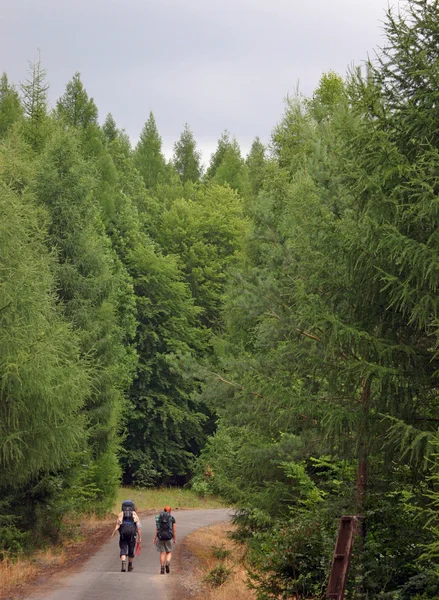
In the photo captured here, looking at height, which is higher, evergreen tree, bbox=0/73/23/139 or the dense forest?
evergreen tree, bbox=0/73/23/139

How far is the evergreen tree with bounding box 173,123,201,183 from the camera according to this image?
7912cm

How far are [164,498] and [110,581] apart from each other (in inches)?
1086

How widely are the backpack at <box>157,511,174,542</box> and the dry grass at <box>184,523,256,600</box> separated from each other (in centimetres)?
107

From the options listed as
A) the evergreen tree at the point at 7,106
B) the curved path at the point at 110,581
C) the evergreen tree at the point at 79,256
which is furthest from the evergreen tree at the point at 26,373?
the evergreen tree at the point at 7,106

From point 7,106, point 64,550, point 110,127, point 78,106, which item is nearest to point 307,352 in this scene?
point 64,550

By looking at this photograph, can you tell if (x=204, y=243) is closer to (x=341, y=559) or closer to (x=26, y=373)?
(x=26, y=373)

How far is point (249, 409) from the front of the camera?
15.0 meters

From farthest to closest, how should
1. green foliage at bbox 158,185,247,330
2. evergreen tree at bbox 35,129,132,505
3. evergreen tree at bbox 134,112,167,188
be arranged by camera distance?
evergreen tree at bbox 134,112,167,188, green foliage at bbox 158,185,247,330, evergreen tree at bbox 35,129,132,505

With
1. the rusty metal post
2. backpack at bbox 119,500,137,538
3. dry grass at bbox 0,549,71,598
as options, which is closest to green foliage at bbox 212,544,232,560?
backpack at bbox 119,500,137,538

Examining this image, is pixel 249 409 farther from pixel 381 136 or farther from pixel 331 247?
pixel 381 136

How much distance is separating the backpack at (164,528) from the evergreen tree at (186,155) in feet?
203

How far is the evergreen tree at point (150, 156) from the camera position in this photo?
7044 cm

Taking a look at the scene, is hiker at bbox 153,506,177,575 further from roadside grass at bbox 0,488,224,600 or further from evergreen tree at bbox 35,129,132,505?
evergreen tree at bbox 35,129,132,505

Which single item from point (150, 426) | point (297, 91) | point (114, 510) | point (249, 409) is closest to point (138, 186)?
point (150, 426)
